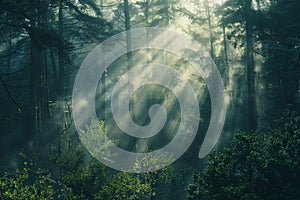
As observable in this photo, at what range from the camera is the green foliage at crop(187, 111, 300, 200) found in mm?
7641

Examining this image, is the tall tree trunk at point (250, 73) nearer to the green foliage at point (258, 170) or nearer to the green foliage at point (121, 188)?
the green foliage at point (258, 170)

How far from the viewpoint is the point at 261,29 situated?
55.7 ft

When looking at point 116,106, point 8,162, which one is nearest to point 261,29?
point 8,162

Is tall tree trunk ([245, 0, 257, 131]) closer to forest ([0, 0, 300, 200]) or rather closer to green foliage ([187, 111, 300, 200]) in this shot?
forest ([0, 0, 300, 200])

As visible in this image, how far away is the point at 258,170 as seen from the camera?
26.4 ft

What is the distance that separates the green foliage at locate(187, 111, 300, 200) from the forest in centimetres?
3

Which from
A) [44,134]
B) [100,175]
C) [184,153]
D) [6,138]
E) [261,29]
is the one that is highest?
[261,29]

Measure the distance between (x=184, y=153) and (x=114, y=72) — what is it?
1406cm

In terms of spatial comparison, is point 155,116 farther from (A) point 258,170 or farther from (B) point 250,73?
(A) point 258,170

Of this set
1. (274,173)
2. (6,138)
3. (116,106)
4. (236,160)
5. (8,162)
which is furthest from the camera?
(116,106)

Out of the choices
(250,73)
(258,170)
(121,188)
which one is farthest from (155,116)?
(258,170)

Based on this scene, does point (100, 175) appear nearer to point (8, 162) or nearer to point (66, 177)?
point (66, 177)

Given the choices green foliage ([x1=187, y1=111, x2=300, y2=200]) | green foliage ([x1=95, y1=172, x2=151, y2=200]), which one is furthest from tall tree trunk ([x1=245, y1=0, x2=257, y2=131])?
green foliage ([x1=95, y1=172, x2=151, y2=200])

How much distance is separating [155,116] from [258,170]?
71.2ft
